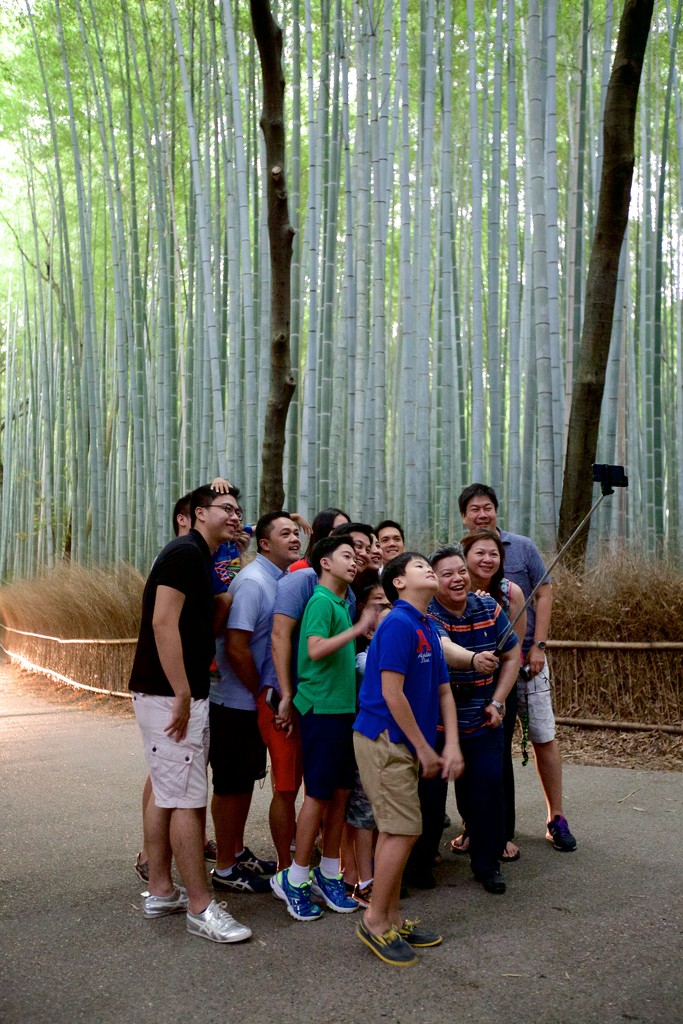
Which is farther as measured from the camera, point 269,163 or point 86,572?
point 86,572

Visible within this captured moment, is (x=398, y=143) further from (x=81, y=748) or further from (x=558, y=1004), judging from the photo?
(x=558, y=1004)

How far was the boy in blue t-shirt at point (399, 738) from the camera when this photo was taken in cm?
235

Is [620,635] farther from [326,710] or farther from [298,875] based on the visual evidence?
[298,875]

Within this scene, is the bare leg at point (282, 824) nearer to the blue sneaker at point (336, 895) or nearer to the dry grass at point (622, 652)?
the blue sneaker at point (336, 895)

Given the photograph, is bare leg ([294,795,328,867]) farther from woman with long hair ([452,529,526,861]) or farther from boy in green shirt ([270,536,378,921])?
woman with long hair ([452,529,526,861])

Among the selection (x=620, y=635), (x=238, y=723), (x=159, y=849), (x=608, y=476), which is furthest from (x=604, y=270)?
(x=159, y=849)

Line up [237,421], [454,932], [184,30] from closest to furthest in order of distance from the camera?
[454,932] → [237,421] → [184,30]

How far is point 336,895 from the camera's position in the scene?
8.82 ft

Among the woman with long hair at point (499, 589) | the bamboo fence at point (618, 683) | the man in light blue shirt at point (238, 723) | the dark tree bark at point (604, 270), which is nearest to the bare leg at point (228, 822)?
the man in light blue shirt at point (238, 723)

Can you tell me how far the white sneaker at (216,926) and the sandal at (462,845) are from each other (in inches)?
37.8

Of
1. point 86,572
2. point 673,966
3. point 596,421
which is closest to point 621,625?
point 596,421

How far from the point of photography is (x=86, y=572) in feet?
27.0

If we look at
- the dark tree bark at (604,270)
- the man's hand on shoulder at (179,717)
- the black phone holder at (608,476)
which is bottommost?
the man's hand on shoulder at (179,717)

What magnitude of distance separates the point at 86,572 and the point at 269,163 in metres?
3.96
